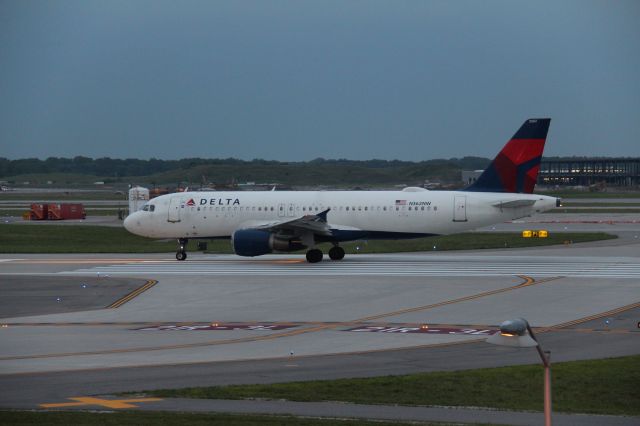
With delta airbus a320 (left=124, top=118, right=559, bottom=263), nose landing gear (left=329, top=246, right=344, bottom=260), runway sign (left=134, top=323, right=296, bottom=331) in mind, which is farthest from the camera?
nose landing gear (left=329, top=246, right=344, bottom=260)

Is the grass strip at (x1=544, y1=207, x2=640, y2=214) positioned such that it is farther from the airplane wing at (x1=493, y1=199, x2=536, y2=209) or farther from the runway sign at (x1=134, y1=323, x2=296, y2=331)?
the runway sign at (x1=134, y1=323, x2=296, y2=331)

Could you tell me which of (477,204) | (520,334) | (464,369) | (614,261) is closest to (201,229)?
(477,204)

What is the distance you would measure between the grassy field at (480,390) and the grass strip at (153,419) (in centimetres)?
152

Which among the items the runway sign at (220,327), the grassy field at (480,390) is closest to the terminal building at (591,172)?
the runway sign at (220,327)

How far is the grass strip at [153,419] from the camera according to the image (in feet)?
48.4

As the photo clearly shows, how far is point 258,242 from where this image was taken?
4147cm

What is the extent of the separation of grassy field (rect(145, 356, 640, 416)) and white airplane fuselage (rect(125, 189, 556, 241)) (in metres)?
23.3

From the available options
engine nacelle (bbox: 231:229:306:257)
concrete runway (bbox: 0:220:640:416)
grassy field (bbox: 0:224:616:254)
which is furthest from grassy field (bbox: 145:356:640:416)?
grassy field (bbox: 0:224:616:254)

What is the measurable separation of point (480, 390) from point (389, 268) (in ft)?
74.1

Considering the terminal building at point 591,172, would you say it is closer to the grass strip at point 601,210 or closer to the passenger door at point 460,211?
the grass strip at point 601,210

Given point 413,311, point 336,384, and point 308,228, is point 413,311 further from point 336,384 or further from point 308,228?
point 308,228

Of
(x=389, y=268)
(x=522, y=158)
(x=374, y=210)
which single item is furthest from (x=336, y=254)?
(x=522, y=158)

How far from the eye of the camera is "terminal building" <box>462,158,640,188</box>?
164 meters

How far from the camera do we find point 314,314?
27.7 meters
